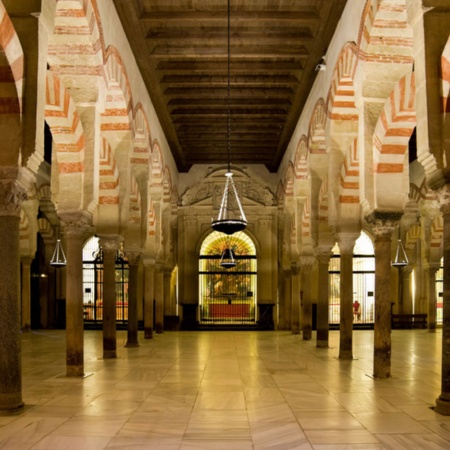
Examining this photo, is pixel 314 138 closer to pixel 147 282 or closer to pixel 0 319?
pixel 147 282

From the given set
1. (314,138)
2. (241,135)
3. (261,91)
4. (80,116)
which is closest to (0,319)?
(80,116)

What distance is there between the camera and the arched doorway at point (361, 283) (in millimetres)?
17797

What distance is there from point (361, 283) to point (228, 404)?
13188mm

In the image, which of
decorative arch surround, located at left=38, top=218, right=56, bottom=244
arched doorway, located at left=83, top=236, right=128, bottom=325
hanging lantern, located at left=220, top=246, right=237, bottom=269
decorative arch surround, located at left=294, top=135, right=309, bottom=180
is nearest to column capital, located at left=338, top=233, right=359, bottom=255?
decorative arch surround, located at left=294, top=135, right=309, bottom=180

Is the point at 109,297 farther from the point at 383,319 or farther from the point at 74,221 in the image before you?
the point at 383,319

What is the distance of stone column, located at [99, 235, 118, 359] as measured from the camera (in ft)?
29.5

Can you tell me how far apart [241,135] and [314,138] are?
429 cm

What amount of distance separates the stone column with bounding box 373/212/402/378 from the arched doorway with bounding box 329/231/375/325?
1079cm

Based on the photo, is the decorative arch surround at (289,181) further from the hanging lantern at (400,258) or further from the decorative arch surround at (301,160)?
the hanging lantern at (400,258)

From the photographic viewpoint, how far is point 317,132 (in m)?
10.5

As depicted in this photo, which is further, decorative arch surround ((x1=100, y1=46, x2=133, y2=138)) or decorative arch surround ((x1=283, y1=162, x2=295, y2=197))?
decorative arch surround ((x1=283, y1=162, x2=295, y2=197))

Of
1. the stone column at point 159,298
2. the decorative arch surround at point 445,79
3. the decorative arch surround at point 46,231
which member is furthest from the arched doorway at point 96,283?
the decorative arch surround at point 445,79

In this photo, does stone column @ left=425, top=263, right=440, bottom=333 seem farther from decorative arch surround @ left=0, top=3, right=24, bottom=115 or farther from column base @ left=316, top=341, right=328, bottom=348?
decorative arch surround @ left=0, top=3, right=24, bottom=115

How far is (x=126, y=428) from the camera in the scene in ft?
14.5
